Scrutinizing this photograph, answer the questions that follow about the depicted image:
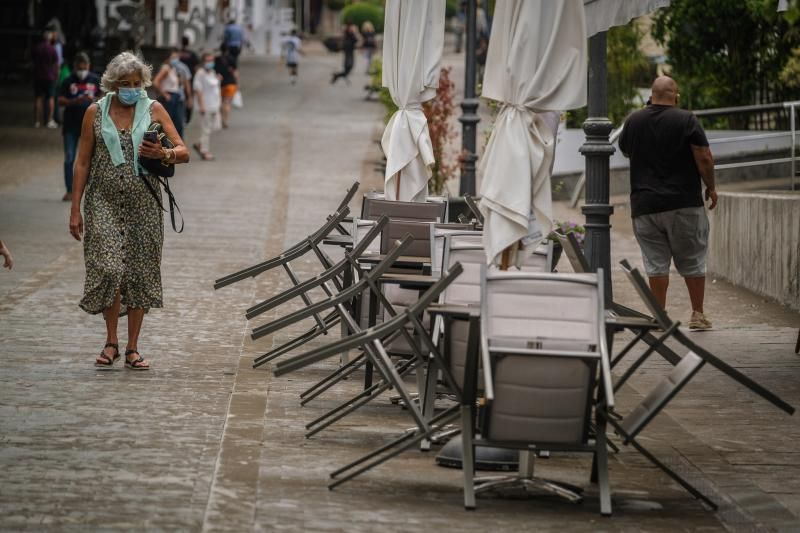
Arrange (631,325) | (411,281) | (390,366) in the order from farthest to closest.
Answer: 1. (411,281)
2. (390,366)
3. (631,325)

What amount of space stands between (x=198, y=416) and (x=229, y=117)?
96.3 feet

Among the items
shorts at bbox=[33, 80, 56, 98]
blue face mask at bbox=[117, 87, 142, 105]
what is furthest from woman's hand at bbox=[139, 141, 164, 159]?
shorts at bbox=[33, 80, 56, 98]

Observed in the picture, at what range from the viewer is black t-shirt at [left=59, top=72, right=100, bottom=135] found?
20359mm

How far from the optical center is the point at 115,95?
31.8ft

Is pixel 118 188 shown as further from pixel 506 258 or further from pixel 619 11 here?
pixel 619 11

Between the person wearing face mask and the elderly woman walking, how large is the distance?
1077 cm

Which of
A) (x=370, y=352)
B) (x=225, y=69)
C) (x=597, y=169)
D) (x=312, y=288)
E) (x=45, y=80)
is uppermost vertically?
(x=225, y=69)

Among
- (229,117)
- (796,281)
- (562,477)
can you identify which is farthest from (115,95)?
(229,117)

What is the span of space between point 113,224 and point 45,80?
81.0 ft

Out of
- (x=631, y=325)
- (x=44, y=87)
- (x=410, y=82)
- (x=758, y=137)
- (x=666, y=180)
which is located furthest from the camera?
(x=44, y=87)

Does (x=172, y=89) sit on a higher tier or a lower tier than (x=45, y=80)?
lower

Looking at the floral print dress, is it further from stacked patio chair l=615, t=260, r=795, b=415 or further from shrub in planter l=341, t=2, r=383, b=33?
shrub in planter l=341, t=2, r=383, b=33

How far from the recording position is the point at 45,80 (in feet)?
109

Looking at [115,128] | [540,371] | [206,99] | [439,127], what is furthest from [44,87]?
[540,371]
